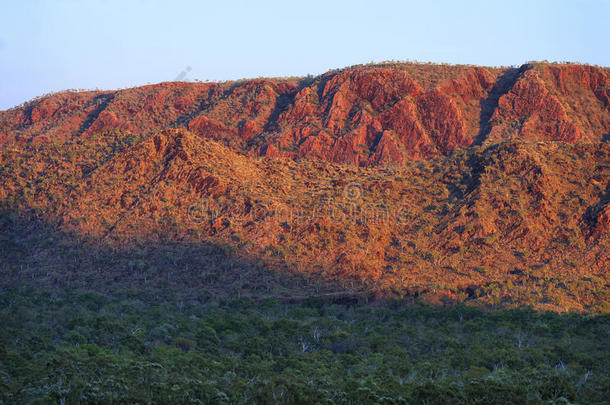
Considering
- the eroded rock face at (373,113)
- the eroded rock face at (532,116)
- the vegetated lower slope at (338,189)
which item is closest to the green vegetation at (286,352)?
the vegetated lower slope at (338,189)

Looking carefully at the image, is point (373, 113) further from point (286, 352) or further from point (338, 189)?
point (286, 352)

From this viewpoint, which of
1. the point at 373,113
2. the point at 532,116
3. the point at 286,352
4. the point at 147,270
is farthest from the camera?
the point at 373,113

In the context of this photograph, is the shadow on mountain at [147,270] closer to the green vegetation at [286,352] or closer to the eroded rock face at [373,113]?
the green vegetation at [286,352]

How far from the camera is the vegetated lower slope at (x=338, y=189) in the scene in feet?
168

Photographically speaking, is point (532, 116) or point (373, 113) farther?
point (373, 113)

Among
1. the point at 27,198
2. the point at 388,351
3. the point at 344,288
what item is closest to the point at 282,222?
the point at 344,288

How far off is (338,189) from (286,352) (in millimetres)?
29362

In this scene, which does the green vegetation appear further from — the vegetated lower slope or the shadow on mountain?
the vegetated lower slope

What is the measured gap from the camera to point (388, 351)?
3547 cm

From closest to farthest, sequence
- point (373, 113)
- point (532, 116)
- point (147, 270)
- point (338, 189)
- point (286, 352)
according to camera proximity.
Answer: point (286, 352) → point (147, 270) → point (338, 189) → point (532, 116) → point (373, 113)

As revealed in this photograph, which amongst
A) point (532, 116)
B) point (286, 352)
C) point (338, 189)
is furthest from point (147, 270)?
point (532, 116)

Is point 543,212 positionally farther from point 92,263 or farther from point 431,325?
point 92,263

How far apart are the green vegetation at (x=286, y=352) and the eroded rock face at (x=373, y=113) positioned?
1134 inches

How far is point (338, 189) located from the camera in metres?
62.9
